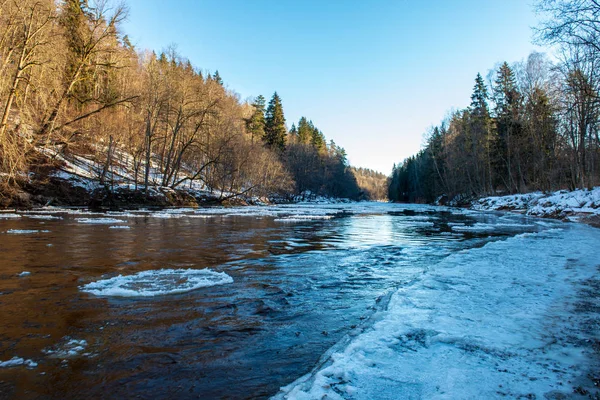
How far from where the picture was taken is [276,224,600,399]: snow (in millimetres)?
2330

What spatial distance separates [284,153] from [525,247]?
67855 mm

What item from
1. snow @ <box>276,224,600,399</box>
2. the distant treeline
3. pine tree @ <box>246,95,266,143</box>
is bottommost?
snow @ <box>276,224,600,399</box>

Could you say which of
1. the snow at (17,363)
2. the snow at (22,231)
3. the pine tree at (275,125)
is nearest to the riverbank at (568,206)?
the snow at (17,363)

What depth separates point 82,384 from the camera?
7.82ft

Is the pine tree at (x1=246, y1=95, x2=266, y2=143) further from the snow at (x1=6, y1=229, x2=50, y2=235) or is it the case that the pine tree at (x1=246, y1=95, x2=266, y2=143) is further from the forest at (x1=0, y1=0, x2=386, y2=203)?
the snow at (x1=6, y1=229, x2=50, y2=235)

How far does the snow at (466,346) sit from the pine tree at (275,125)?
226 ft

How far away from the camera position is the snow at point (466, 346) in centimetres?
233

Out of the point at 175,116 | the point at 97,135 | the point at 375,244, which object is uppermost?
the point at 175,116

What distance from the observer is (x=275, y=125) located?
242 ft

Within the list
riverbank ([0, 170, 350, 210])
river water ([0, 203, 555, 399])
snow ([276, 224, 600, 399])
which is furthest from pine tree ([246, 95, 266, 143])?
snow ([276, 224, 600, 399])

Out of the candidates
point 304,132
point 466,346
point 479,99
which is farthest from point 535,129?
point 304,132

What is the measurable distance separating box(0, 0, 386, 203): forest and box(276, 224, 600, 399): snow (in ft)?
66.4

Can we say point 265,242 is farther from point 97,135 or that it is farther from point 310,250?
point 97,135

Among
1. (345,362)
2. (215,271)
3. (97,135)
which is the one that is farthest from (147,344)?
(97,135)
